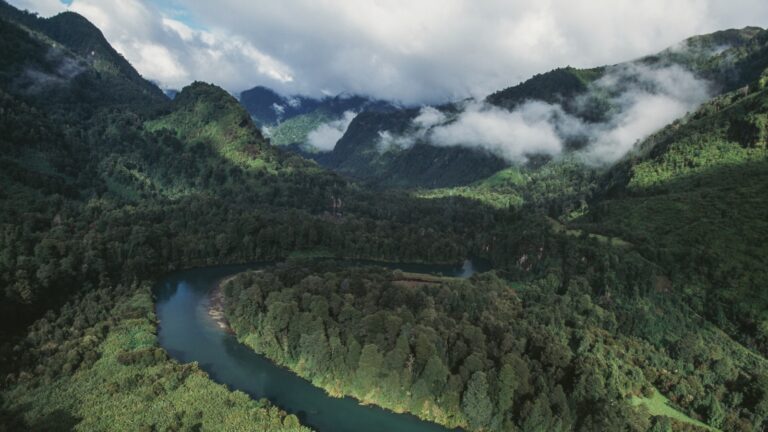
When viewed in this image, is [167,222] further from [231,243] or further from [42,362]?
[42,362]

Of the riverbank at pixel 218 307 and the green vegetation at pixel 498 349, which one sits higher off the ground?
the green vegetation at pixel 498 349

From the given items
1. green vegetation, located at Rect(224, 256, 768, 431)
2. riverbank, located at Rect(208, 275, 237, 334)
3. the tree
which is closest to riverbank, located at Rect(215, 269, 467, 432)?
green vegetation, located at Rect(224, 256, 768, 431)

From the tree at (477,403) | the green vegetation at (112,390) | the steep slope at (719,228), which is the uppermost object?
the steep slope at (719,228)

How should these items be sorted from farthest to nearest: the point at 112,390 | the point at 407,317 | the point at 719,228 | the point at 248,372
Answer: the point at 719,228
the point at 407,317
the point at 248,372
the point at 112,390

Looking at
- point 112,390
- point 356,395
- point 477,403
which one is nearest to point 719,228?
point 477,403

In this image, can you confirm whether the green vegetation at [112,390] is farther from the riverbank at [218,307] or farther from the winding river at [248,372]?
the riverbank at [218,307]

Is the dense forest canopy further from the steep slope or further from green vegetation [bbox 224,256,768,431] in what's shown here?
the steep slope

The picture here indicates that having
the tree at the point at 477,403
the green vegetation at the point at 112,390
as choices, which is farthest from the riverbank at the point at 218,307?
the tree at the point at 477,403

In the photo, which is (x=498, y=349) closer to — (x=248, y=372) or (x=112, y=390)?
(x=248, y=372)

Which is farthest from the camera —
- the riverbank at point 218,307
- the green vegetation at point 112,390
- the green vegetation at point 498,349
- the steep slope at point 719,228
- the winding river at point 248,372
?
the steep slope at point 719,228

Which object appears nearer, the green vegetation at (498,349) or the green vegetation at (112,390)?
the green vegetation at (112,390)
